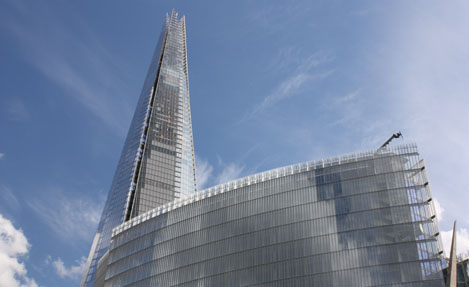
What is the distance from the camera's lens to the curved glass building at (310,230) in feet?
268

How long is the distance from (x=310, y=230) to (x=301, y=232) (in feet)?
5.63

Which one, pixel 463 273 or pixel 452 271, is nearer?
pixel 452 271

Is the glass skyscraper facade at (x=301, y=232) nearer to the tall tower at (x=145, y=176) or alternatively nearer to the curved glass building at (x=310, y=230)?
the curved glass building at (x=310, y=230)

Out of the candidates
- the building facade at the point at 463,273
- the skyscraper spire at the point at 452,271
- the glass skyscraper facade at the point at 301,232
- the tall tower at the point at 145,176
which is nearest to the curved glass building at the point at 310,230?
the glass skyscraper facade at the point at 301,232

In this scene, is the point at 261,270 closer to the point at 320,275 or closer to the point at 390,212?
the point at 320,275

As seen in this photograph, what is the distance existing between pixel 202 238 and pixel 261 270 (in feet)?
51.7

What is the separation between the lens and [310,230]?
8856cm

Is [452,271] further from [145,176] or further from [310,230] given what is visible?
[145,176]

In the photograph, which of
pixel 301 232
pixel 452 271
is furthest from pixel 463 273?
pixel 301 232

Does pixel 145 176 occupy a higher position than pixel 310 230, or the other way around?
pixel 145 176

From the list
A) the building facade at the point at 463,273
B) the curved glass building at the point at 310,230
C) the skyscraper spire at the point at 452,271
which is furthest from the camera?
the curved glass building at the point at 310,230

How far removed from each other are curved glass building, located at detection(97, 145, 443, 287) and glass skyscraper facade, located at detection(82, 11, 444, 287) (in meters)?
0.16

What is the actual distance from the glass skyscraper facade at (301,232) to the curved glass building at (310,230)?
16 centimetres

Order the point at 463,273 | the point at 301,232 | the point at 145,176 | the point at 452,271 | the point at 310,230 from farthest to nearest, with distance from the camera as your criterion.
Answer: the point at 145,176 < the point at 301,232 < the point at 310,230 < the point at 463,273 < the point at 452,271
